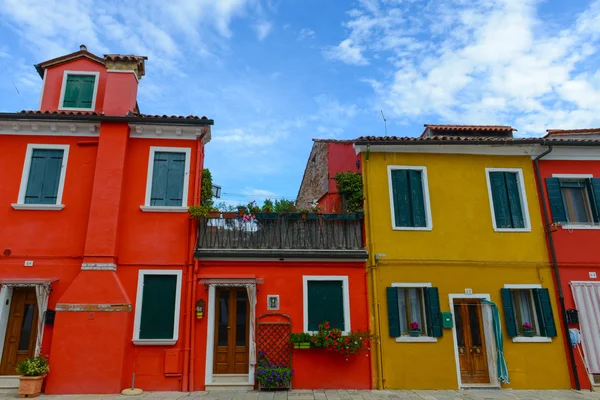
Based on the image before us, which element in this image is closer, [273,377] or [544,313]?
[273,377]

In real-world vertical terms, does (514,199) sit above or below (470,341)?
above

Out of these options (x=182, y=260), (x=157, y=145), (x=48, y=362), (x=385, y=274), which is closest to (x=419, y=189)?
(x=385, y=274)

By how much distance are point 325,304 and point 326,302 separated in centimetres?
6

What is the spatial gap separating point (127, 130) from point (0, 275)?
4.83 m

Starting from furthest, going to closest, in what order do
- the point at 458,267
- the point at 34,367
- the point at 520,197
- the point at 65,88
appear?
the point at 65,88
the point at 520,197
the point at 458,267
the point at 34,367

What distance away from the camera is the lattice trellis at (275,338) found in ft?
30.5

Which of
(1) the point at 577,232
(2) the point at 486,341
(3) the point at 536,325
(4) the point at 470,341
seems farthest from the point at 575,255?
(4) the point at 470,341

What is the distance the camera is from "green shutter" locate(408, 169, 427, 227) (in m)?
10.4

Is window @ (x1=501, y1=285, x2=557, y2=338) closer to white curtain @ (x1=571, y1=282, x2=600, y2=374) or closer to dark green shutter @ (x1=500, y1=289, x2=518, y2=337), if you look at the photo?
dark green shutter @ (x1=500, y1=289, x2=518, y2=337)

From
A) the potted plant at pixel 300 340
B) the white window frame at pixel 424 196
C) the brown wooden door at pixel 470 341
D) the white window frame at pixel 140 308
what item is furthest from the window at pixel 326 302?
the white window frame at pixel 140 308

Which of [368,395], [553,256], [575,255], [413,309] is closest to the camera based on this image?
[368,395]

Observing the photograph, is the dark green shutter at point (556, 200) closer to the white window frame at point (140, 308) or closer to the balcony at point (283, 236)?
the balcony at point (283, 236)

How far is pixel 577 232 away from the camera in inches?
412

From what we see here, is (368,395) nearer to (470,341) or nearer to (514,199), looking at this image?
(470,341)
